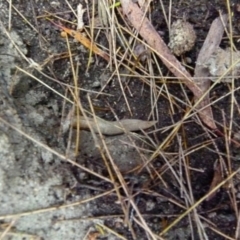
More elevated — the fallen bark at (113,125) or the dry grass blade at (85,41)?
the dry grass blade at (85,41)

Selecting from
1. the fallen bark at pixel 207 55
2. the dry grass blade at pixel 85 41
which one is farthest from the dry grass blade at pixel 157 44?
the dry grass blade at pixel 85 41

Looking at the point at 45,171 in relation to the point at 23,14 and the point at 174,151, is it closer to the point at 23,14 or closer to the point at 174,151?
the point at 174,151

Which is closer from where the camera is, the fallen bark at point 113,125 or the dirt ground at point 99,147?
the dirt ground at point 99,147

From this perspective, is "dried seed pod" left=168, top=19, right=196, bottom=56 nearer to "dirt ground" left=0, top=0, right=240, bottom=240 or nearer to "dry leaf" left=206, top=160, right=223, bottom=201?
"dirt ground" left=0, top=0, right=240, bottom=240

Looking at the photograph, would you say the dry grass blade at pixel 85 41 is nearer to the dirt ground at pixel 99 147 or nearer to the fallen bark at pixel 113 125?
the dirt ground at pixel 99 147

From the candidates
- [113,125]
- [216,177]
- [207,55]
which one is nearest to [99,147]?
[113,125]
